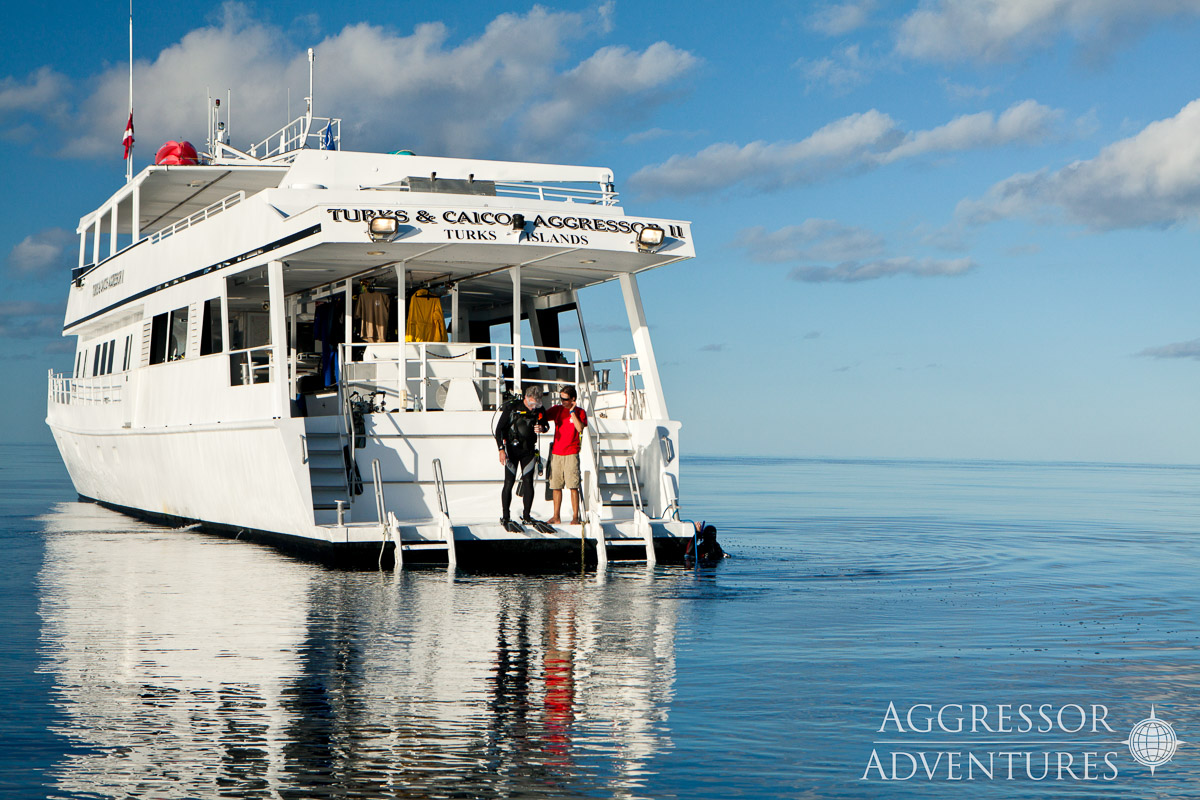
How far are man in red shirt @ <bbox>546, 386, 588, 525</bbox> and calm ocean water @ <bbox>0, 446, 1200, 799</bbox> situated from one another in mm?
907

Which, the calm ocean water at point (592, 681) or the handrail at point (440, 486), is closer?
the calm ocean water at point (592, 681)

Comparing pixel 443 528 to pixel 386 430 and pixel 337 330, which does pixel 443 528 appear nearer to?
pixel 386 430

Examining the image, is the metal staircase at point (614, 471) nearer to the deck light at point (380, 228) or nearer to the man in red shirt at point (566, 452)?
the man in red shirt at point (566, 452)

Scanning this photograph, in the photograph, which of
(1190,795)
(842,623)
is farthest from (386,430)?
(1190,795)

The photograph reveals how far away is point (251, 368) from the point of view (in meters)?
13.7

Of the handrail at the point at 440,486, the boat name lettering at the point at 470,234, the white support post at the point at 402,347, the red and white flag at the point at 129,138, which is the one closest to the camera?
the handrail at the point at 440,486

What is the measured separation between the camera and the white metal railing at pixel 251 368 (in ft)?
44.5

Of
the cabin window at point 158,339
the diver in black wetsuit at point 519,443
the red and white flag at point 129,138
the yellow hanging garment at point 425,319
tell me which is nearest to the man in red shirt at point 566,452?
the diver in black wetsuit at point 519,443

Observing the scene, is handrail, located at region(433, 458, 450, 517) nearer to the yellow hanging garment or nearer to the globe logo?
the yellow hanging garment

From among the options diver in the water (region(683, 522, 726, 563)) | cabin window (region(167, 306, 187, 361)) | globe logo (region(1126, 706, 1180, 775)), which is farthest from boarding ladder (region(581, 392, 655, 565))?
globe logo (region(1126, 706, 1180, 775))

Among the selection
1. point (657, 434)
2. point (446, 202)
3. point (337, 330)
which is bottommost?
point (657, 434)

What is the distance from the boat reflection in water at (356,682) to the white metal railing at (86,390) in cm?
806

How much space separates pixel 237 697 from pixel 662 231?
8.75 meters

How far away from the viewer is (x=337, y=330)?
53.1 feet
